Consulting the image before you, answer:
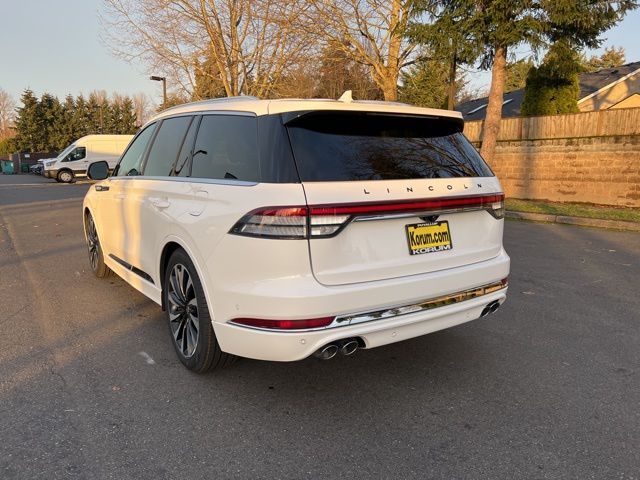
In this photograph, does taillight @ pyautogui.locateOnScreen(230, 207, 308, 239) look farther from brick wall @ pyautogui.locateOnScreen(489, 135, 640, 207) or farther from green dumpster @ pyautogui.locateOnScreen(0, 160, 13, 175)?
green dumpster @ pyautogui.locateOnScreen(0, 160, 13, 175)

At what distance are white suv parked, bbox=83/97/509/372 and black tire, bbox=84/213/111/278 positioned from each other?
245cm

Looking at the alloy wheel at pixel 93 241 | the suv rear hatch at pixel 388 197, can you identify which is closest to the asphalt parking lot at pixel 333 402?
the suv rear hatch at pixel 388 197

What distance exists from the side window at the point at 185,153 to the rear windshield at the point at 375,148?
110 cm

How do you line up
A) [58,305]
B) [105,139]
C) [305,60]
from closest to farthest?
[58,305] < [305,60] < [105,139]

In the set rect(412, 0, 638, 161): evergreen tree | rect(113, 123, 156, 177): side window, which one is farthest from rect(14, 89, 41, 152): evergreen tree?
rect(113, 123, 156, 177): side window

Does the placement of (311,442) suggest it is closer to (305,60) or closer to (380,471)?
(380,471)

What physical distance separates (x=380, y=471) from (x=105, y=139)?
31702 millimetres

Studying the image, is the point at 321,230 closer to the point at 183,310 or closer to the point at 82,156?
the point at 183,310

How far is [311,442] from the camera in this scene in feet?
8.63

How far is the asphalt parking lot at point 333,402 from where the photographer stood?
8.06 ft

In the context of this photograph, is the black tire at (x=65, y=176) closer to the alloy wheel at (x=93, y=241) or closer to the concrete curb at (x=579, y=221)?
the concrete curb at (x=579, y=221)

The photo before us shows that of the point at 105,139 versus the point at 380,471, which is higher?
the point at 105,139

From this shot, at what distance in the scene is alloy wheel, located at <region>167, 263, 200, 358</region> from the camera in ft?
11.0

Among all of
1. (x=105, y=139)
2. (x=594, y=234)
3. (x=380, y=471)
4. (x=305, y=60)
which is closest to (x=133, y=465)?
(x=380, y=471)
